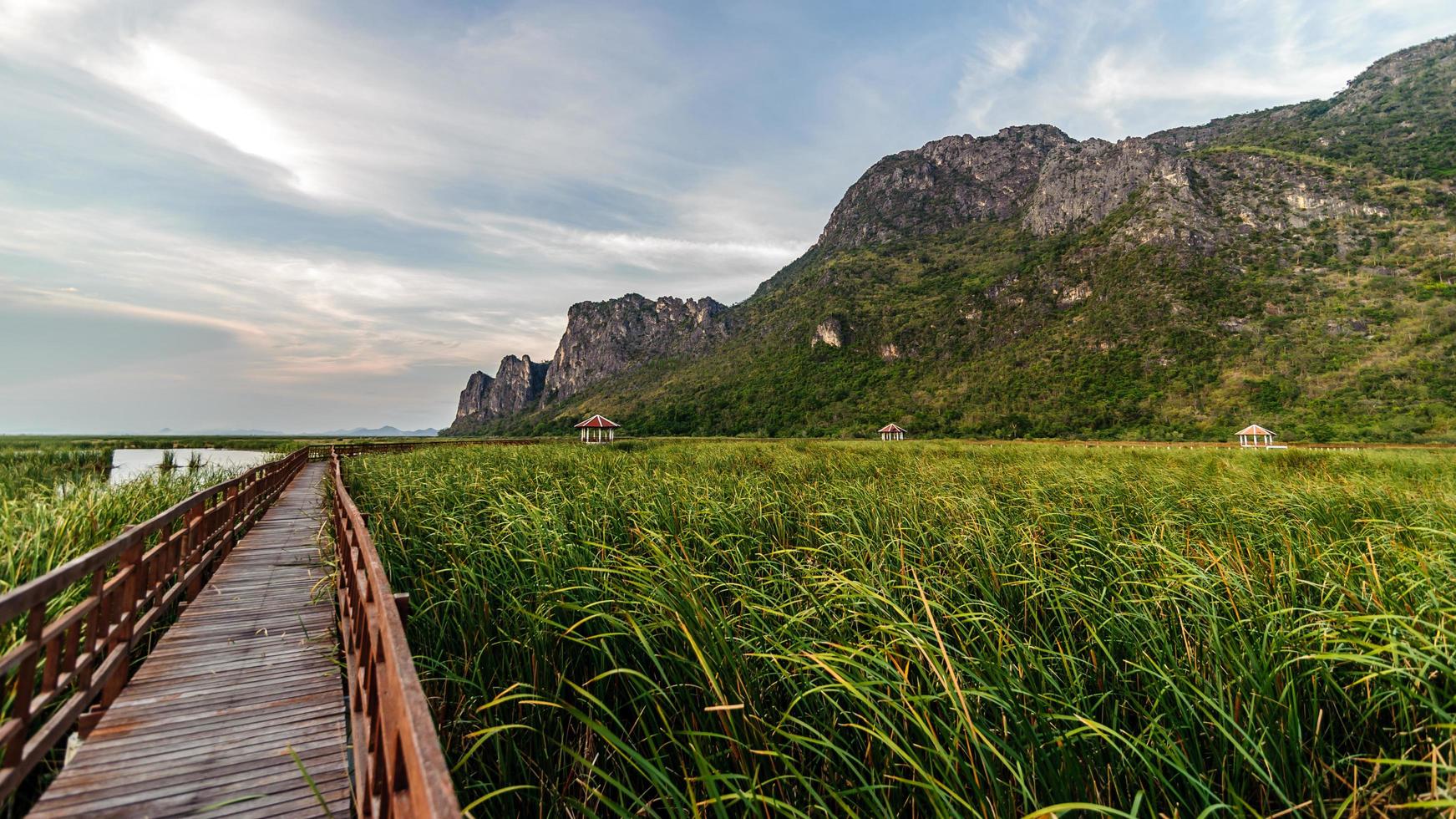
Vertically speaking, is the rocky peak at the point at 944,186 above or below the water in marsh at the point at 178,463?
above

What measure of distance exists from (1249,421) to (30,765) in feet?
240

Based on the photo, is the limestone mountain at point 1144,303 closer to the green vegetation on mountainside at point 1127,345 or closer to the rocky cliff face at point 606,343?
the green vegetation on mountainside at point 1127,345

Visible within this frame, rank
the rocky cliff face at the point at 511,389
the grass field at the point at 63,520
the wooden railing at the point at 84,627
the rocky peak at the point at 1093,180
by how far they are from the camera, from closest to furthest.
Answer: the wooden railing at the point at 84,627 → the grass field at the point at 63,520 → the rocky peak at the point at 1093,180 → the rocky cliff face at the point at 511,389

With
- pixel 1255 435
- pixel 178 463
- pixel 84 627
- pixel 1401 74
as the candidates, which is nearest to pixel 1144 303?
pixel 1255 435

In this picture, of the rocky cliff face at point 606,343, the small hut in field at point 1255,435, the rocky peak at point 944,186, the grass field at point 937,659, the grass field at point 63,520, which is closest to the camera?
the grass field at point 937,659

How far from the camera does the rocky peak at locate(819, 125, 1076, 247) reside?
125m

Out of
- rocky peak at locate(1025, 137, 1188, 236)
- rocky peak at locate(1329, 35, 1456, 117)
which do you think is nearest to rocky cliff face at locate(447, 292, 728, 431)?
rocky peak at locate(1025, 137, 1188, 236)

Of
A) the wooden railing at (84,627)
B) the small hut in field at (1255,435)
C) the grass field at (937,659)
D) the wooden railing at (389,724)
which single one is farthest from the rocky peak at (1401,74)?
the wooden railing at (84,627)

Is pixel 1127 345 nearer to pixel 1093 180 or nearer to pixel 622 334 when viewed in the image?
pixel 1093 180

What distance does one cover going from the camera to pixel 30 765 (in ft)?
8.41

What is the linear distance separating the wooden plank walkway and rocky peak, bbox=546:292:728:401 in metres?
129

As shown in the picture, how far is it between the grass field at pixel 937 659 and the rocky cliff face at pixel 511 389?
184180mm

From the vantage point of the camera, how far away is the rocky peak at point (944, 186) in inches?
4911

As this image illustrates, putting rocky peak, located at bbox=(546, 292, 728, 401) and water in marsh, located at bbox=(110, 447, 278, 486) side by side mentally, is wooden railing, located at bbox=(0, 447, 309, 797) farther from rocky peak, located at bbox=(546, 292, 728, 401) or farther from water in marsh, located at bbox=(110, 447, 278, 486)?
rocky peak, located at bbox=(546, 292, 728, 401)
